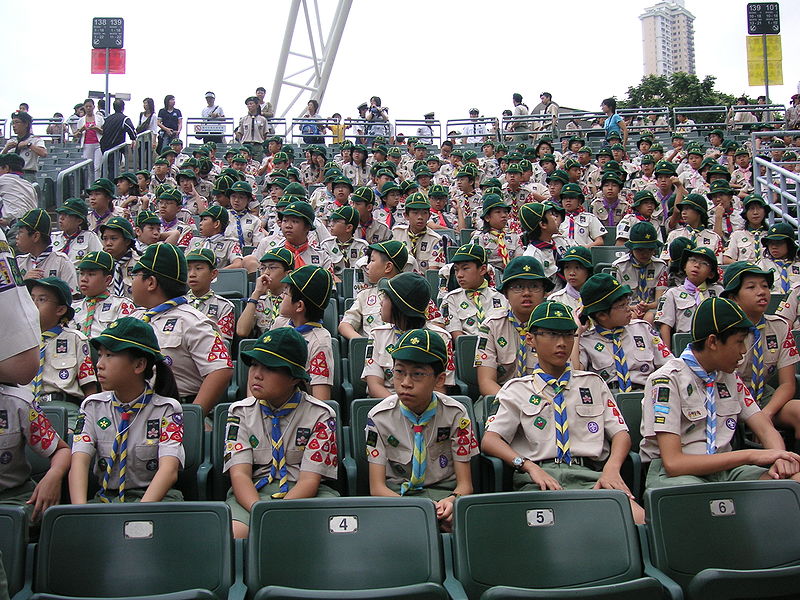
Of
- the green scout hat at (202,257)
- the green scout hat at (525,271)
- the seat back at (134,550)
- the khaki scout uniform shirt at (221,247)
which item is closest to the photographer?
the seat back at (134,550)

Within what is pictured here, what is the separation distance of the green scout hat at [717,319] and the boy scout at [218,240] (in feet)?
19.8

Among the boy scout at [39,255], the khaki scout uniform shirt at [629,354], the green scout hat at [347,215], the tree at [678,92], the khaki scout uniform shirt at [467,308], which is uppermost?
the tree at [678,92]

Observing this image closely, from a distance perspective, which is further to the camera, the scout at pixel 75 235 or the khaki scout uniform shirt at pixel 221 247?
the khaki scout uniform shirt at pixel 221 247

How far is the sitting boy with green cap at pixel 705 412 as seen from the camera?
3.81m

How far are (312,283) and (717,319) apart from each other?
95.1 inches

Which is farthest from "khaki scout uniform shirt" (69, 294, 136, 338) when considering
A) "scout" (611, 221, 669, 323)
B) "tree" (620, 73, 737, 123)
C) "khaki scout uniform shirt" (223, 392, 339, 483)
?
"tree" (620, 73, 737, 123)

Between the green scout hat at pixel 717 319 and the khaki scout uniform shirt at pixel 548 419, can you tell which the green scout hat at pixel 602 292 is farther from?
the khaki scout uniform shirt at pixel 548 419

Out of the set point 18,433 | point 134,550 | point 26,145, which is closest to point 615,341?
point 134,550

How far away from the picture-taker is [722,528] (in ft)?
10.2

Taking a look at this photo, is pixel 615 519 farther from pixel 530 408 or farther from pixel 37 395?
pixel 37 395

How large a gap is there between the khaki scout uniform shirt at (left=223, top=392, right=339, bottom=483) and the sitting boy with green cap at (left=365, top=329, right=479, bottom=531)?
22cm

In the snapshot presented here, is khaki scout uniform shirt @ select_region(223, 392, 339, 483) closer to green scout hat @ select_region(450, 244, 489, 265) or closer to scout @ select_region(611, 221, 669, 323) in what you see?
green scout hat @ select_region(450, 244, 489, 265)

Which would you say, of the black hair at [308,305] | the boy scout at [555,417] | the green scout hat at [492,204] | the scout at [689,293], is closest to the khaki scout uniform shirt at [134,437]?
the black hair at [308,305]

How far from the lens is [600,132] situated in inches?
766
